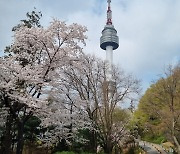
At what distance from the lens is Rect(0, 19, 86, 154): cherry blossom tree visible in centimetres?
1221

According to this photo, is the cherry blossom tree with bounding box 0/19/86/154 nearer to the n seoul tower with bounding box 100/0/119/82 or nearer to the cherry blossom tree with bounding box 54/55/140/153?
the cherry blossom tree with bounding box 54/55/140/153

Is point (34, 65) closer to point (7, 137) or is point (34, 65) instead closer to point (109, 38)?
point (7, 137)

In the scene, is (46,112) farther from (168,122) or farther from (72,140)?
(168,122)

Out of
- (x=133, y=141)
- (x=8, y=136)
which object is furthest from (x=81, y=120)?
(x=133, y=141)

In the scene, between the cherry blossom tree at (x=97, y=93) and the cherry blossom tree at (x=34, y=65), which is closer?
the cherry blossom tree at (x=34, y=65)

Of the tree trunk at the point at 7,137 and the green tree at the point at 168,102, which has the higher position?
the green tree at the point at 168,102

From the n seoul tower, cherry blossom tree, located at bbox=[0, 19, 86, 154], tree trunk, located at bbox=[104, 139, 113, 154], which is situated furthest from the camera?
the n seoul tower

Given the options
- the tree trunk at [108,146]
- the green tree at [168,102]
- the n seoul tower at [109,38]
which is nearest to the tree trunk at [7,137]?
the tree trunk at [108,146]

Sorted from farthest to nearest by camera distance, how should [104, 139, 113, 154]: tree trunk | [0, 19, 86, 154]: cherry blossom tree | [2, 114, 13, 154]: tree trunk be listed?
1. [104, 139, 113, 154]: tree trunk
2. [2, 114, 13, 154]: tree trunk
3. [0, 19, 86, 154]: cherry blossom tree

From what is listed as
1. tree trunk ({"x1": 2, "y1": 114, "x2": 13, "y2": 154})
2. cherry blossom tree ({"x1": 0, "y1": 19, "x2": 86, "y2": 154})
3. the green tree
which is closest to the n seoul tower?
the green tree

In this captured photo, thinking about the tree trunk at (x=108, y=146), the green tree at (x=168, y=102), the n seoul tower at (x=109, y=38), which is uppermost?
the n seoul tower at (x=109, y=38)

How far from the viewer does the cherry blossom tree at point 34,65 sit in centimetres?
1221

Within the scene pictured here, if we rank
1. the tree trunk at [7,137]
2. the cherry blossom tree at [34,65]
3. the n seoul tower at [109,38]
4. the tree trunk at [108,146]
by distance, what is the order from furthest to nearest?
the n seoul tower at [109,38] < the tree trunk at [108,146] < the tree trunk at [7,137] < the cherry blossom tree at [34,65]

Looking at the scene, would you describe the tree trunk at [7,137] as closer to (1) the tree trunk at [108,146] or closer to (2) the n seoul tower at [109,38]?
(1) the tree trunk at [108,146]
